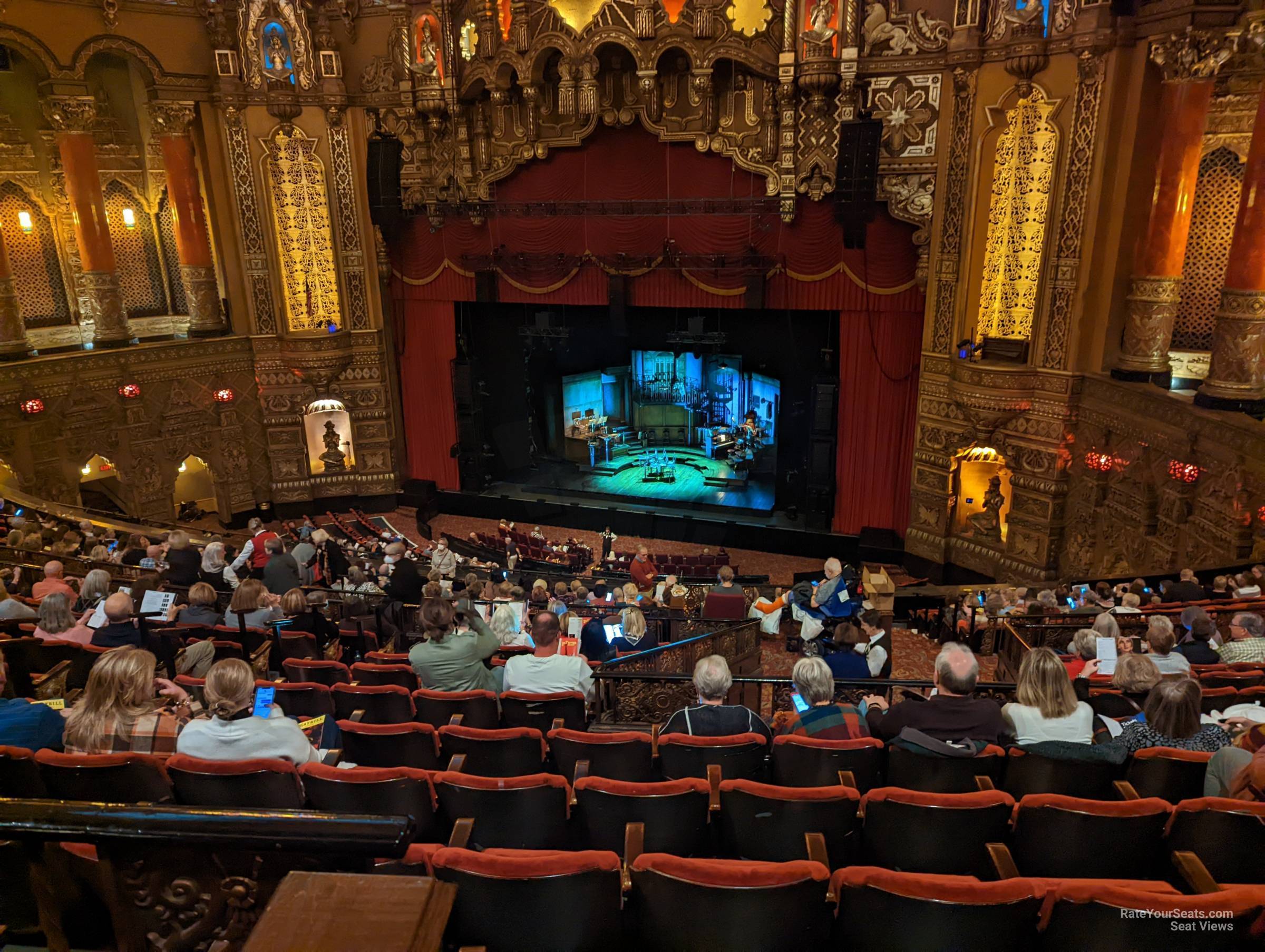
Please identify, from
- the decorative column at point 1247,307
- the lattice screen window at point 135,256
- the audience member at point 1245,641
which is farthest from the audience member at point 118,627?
the lattice screen window at point 135,256

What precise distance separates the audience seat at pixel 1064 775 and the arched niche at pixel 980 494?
9.97m

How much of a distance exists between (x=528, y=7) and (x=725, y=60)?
11.7 feet

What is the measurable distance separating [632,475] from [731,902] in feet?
54.6

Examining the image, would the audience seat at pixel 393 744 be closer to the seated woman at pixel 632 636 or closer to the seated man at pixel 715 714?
the seated man at pixel 715 714

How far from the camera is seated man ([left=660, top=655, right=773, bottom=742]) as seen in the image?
4.22 metres

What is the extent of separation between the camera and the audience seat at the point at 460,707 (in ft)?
15.9

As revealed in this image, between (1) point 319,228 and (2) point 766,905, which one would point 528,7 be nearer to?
(1) point 319,228

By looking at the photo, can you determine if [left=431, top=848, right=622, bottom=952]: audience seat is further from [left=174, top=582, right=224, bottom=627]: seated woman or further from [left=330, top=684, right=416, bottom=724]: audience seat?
[left=174, top=582, right=224, bottom=627]: seated woman

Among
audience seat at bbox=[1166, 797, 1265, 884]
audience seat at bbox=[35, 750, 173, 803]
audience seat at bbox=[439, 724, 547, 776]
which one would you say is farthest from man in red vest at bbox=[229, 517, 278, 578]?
audience seat at bbox=[1166, 797, 1265, 884]

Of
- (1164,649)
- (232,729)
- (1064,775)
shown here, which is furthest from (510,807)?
(1164,649)

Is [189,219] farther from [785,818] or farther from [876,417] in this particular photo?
[785,818]

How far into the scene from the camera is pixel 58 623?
19.9 ft

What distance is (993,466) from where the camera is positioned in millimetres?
13633

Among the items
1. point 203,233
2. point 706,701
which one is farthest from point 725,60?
point 706,701
